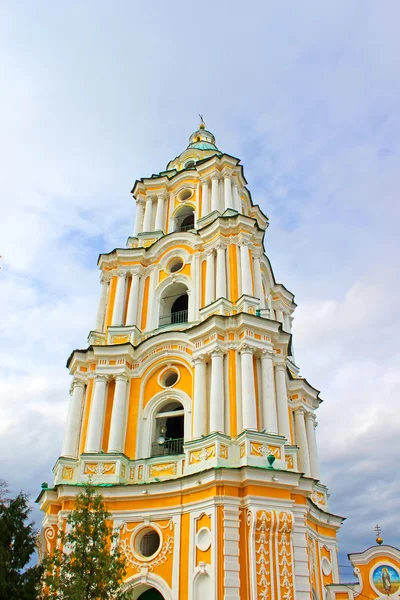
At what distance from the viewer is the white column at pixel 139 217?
27.9m

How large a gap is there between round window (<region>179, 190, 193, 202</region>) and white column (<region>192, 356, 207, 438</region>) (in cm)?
1083

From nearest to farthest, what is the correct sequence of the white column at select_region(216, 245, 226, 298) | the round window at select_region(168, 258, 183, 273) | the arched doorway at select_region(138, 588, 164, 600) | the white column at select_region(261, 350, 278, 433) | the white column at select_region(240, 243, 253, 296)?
the arched doorway at select_region(138, 588, 164, 600), the white column at select_region(261, 350, 278, 433), the white column at select_region(240, 243, 253, 296), the white column at select_region(216, 245, 226, 298), the round window at select_region(168, 258, 183, 273)

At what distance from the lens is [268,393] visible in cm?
1923

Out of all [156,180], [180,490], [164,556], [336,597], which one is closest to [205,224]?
[156,180]

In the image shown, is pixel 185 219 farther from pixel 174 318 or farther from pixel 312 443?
pixel 312 443

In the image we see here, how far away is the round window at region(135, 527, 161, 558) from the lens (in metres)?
17.8

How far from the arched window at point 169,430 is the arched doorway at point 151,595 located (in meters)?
4.49

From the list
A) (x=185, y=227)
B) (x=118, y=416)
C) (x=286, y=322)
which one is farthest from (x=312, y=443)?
(x=185, y=227)

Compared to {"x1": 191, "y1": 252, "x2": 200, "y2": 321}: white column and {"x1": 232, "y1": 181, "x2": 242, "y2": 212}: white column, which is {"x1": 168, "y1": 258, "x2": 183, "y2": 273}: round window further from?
{"x1": 232, "y1": 181, "x2": 242, "y2": 212}: white column

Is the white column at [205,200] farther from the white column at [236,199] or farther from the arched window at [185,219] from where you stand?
the white column at [236,199]

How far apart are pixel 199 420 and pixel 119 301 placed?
298 inches

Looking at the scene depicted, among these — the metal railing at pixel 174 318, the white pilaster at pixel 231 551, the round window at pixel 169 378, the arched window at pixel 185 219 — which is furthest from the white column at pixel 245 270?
the white pilaster at pixel 231 551

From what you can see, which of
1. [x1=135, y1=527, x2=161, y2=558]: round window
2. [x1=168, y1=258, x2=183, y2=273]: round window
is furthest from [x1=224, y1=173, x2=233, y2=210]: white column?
[x1=135, y1=527, x2=161, y2=558]: round window

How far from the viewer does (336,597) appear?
1942cm
